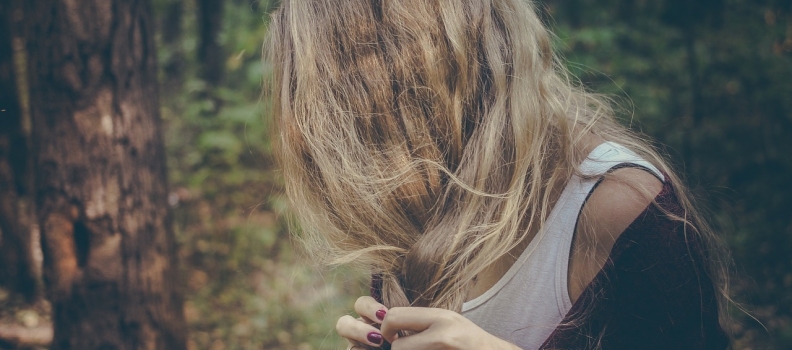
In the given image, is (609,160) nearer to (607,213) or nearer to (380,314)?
(607,213)

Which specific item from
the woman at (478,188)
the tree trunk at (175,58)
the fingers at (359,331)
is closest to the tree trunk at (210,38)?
the tree trunk at (175,58)

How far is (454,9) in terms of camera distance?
4.07 feet

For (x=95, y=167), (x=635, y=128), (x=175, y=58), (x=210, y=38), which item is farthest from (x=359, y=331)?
(x=175, y=58)

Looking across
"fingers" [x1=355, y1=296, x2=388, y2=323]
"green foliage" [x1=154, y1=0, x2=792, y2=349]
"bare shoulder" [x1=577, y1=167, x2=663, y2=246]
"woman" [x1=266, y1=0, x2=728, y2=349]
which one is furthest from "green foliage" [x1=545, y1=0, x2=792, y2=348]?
"fingers" [x1=355, y1=296, x2=388, y2=323]

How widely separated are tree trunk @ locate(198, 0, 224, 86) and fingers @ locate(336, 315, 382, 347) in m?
5.11

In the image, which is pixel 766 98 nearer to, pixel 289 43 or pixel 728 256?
pixel 728 256

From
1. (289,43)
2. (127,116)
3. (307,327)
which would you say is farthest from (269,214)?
(289,43)

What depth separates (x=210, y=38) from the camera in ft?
19.6

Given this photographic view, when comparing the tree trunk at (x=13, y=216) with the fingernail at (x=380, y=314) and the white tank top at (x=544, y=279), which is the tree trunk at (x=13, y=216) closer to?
the fingernail at (x=380, y=314)

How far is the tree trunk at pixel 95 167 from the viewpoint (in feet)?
7.22

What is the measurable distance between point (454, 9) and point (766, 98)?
5300 millimetres

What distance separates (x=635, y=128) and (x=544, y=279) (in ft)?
14.3

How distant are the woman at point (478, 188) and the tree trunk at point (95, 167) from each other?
1274 mm

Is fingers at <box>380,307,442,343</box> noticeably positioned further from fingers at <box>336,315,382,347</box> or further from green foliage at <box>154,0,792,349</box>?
green foliage at <box>154,0,792,349</box>
